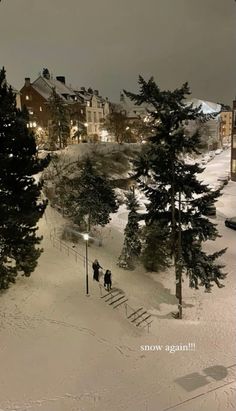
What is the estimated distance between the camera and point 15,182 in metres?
20.5

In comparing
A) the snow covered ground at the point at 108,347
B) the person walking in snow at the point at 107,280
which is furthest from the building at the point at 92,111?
the person walking in snow at the point at 107,280

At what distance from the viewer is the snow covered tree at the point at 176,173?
20344mm

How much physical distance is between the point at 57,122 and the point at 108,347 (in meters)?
44.9

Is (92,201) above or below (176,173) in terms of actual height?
below

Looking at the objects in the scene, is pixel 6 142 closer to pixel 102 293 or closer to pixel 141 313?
pixel 102 293

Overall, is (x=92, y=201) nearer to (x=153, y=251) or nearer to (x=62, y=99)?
(x=153, y=251)

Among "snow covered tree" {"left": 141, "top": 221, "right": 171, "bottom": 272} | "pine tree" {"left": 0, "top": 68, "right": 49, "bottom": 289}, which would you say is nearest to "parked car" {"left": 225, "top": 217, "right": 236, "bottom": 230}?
"snow covered tree" {"left": 141, "top": 221, "right": 171, "bottom": 272}

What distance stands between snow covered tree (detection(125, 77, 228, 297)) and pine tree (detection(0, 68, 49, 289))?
5.77 meters

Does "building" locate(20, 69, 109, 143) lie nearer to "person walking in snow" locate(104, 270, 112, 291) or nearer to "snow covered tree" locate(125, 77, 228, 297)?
"person walking in snow" locate(104, 270, 112, 291)

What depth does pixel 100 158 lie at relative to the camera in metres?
54.7

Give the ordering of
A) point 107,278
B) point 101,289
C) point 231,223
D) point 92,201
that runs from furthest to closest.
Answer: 1. point 231,223
2. point 92,201
3. point 101,289
4. point 107,278

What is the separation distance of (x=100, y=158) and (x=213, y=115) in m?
35.6

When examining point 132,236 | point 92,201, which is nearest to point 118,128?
point 92,201

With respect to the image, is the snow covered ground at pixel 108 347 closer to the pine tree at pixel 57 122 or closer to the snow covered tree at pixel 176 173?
the snow covered tree at pixel 176 173
